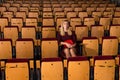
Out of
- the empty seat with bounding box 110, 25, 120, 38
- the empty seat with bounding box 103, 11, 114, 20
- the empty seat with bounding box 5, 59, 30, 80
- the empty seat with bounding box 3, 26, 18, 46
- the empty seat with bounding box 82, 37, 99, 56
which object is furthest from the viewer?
the empty seat with bounding box 103, 11, 114, 20

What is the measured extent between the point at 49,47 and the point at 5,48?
103 cm

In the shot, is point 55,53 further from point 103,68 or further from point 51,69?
point 103,68

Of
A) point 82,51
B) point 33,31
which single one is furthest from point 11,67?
point 33,31

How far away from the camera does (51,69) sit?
5.06 metres

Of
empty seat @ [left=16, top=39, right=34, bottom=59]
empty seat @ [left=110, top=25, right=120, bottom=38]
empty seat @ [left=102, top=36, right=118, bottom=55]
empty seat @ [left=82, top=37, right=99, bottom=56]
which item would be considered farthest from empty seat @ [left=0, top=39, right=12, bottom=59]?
empty seat @ [left=110, top=25, right=120, bottom=38]

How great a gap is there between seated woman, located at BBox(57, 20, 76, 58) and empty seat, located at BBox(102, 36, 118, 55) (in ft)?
2.43

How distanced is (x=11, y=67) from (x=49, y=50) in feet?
5.65

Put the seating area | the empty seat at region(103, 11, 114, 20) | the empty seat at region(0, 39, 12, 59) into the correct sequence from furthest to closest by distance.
A: the empty seat at region(103, 11, 114, 20) → the empty seat at region(0, 39, 12, 59) → the seating area

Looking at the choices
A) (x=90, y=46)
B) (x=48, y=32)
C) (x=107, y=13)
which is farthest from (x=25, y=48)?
(x=107, y=13)

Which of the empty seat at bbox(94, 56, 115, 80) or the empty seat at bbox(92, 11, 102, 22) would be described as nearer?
the empty seat at bbox(94, 56, 115, 80)

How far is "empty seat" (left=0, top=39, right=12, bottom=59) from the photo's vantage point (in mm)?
6418

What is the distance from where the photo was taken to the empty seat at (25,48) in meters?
6.43

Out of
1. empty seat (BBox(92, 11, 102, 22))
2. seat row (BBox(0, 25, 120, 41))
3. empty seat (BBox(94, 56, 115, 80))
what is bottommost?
empty seat (BBox(94, 56, 115, 80))

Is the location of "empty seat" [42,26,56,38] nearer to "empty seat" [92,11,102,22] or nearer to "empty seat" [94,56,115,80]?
"empty seat" [94,56,115,80]
